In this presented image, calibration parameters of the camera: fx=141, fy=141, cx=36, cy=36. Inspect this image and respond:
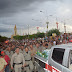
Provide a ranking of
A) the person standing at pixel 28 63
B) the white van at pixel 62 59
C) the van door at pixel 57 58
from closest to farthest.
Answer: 1. the white van at pixel 62 59
2. the van door at pixel 57 58
3. the person standing at pixel 28 63

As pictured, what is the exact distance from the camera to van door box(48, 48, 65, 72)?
3.63 m

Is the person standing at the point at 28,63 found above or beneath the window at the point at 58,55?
beneath

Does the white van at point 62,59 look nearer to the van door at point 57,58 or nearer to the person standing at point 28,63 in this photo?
the van door at point 57,58

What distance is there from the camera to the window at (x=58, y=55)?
367 cm

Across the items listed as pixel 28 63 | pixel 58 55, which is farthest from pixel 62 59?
pixel 28 63

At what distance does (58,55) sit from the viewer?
3.91m

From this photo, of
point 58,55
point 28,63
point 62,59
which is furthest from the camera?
point 28,63

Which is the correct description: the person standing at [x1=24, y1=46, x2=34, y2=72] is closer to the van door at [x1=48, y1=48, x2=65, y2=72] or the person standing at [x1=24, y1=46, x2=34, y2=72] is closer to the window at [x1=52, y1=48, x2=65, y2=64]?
the van door at [x1=48, y1=48, x2=65, y2=72]

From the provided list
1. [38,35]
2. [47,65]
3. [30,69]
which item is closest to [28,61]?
[30,69]

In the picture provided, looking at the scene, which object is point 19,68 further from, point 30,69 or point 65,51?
point 65,51

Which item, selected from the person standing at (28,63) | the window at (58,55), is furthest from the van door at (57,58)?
the person standing at (28,63)

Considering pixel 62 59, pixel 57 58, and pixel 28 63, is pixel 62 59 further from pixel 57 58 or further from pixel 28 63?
pixel 28 63

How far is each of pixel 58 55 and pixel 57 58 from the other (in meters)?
0.09

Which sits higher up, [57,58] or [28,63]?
[57,58]
